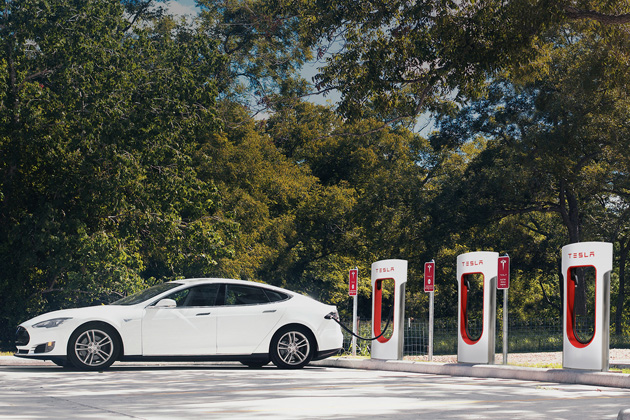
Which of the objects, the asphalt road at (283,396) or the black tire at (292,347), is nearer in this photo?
the asphalt road at (283,396)

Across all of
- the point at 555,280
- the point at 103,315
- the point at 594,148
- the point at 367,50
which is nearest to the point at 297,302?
the point at 103,315

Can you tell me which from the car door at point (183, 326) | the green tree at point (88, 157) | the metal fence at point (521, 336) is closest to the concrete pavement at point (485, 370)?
the car door at point (183, 326)

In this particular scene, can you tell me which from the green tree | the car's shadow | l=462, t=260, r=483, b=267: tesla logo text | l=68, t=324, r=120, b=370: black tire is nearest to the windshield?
l=68, t=324, r=120, b=370: black tire

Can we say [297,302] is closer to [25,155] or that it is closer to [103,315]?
[103,315]

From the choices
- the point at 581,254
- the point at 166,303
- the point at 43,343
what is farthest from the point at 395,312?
the point at 43,343

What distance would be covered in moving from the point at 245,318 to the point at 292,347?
968mm

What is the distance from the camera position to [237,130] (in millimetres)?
41094

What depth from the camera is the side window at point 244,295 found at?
13.9 meters

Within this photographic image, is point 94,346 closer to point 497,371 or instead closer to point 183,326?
point 183,326

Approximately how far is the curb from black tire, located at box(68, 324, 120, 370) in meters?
4.14

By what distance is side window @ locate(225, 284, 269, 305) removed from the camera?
13.9m

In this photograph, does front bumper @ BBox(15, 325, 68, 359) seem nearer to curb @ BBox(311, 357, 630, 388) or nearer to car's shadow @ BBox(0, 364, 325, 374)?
car's shadow @ BBox(0, 364, 325, 374)

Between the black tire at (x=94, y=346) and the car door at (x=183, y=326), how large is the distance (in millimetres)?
492

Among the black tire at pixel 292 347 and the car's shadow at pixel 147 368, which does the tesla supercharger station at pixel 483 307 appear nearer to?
the car's shadow at pixel 147 368
